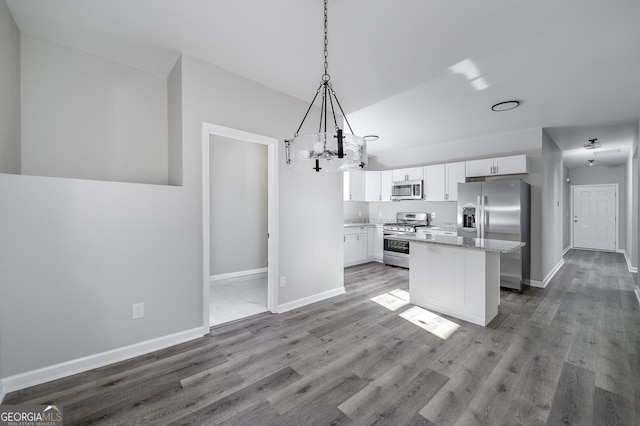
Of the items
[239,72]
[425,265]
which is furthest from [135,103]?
[425,265]

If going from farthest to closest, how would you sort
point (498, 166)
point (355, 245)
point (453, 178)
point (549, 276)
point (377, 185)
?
point (377, 185)
point (355, 245)
point (453, 178)
point (549, 276)
point (498, 166)

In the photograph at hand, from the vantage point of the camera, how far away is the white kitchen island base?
296cm

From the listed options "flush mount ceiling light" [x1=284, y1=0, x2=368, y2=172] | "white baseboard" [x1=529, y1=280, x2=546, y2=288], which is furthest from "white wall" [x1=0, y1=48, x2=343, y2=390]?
"white baseboard" [x1=529, y1=280, x2=546, y2=288]

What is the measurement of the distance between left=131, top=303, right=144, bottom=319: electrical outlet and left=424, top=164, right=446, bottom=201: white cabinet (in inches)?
203

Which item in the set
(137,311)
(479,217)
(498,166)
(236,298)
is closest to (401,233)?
(479,217)

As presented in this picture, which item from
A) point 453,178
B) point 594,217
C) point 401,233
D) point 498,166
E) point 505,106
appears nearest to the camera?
point 505,106

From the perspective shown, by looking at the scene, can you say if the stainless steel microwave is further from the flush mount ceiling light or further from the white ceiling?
the flush mount ceiling light

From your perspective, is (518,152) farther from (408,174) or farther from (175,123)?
(175,123)

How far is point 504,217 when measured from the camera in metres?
4.27

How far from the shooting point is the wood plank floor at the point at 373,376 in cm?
170

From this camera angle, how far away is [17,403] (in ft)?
5.84

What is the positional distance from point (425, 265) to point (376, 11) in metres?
2.82

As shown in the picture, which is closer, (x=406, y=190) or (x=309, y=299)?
(x=309, y=299)

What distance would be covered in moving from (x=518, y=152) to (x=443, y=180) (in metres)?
1.28
